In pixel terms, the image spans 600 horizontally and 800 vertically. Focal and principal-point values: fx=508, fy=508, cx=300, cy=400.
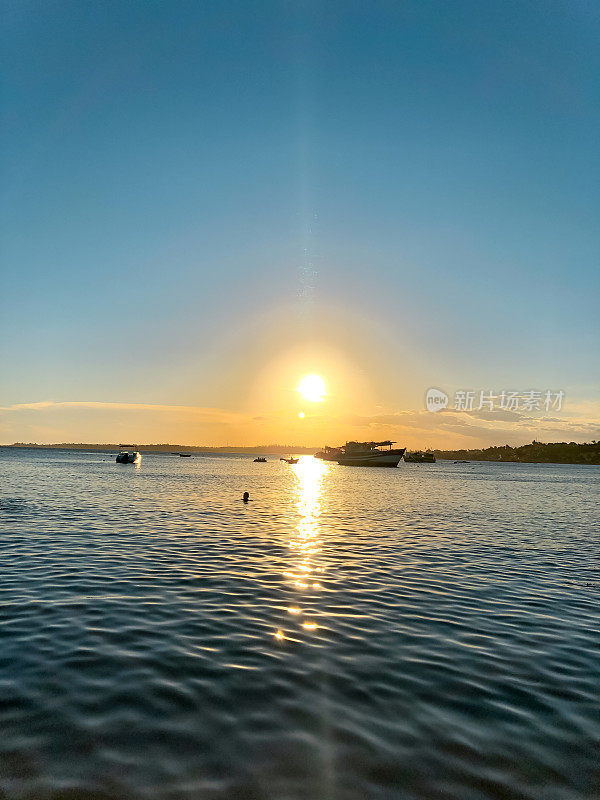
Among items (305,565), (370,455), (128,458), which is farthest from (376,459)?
(305,565)

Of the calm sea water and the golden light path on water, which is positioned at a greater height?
the calm sea water

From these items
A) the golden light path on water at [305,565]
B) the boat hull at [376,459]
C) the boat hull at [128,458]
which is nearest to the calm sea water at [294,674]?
the golden light path on water at [305,565]

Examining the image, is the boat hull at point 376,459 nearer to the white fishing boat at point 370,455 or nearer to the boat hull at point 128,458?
the white fishing boat at point 370,455

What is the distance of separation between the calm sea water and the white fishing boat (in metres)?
135

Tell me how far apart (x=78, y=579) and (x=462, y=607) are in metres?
12.7

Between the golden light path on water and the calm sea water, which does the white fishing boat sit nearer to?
the golden light path on water

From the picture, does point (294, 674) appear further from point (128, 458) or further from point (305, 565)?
point (128, 458)

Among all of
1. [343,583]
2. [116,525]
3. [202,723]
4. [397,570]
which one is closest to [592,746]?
[202,723]

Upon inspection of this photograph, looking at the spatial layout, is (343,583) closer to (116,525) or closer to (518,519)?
(116,525)

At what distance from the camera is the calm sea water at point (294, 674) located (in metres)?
6.73

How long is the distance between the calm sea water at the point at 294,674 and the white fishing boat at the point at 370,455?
13504 centimetres

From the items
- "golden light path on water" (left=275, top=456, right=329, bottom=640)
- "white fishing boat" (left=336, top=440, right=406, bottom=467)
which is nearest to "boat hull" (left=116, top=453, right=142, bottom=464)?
"white fishing boat" (left=336, top=440, right=406, bottom=467)

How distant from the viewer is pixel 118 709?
8273mm

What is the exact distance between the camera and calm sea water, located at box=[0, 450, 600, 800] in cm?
673
